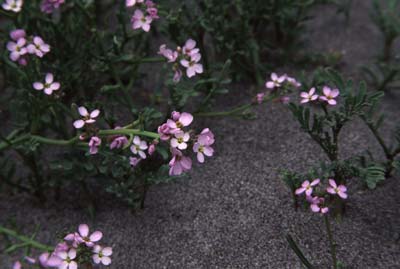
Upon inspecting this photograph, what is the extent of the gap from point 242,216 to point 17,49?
0.99 m

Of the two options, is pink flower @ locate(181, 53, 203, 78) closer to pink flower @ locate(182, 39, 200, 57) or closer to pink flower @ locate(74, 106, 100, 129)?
pink flower @ locate(182, 39, 200, 57)

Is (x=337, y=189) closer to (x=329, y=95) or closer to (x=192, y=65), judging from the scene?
(x=329, y=95)

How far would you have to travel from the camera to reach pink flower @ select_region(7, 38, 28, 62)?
1991 mm

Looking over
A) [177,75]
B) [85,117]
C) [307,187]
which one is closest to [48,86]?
[85,117]

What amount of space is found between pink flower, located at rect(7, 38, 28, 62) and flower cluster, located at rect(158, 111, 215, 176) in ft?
2.01

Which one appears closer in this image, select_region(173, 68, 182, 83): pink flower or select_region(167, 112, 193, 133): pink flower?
select_region(167, 112, 193, 133): pink flower

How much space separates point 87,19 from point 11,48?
0.44m

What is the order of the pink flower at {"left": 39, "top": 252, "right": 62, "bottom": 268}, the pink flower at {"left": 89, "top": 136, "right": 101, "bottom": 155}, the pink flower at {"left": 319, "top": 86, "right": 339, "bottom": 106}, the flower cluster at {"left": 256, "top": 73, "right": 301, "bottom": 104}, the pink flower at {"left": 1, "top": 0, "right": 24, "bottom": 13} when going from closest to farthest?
the pink flower at {"left": 39, "top": 252, "right": 62, "bottom": 268} < the pink flower at {"left": 89, "top": 136, "right": 101, "bottom": 155} < the pink flower at {"left": 319, "top": 86, "right": 339, "bottom": 106} < the pink flower at {"left": 1, "top": 0, "right": 24, "bottom": 13} < the flower cluster at {"left": 256, "top": 73, "right": 301, "bottom": 104}

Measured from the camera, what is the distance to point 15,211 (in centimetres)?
228

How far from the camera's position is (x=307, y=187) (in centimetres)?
186

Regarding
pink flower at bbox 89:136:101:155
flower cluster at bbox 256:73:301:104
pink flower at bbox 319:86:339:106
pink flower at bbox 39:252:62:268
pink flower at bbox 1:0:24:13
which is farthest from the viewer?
flower cluster at bbox 256:73:301:104

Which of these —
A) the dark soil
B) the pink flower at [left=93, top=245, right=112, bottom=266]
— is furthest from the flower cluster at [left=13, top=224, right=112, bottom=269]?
the dark soil

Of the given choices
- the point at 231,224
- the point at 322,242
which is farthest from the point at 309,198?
the point at 231,224

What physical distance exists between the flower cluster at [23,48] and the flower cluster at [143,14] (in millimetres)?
342
